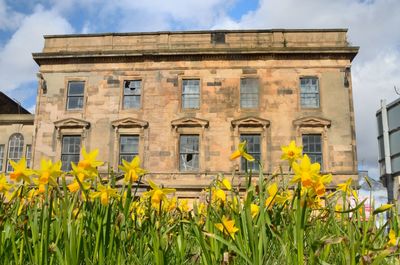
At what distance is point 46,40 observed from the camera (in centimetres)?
2267

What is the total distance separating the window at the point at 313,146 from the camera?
19953mm

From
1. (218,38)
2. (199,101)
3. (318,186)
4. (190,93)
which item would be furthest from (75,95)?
(318,186)

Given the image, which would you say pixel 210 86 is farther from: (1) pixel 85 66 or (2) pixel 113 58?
(1) pixel 85 66

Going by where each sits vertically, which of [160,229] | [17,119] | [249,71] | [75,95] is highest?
[249,71]

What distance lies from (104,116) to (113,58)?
10.7ft

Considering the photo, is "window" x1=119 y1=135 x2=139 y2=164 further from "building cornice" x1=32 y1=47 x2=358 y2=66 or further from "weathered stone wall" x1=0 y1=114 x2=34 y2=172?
"weathered stone wall" x1=0 y1=114 x2=34 y2=172

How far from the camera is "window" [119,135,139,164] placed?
67.5ft

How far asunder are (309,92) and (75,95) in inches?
489

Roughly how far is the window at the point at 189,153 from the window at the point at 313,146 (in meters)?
5.45

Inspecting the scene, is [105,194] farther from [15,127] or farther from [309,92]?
[15,127]

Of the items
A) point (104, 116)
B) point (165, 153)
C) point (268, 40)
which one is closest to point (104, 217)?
point (165, 153)

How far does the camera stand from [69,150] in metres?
21.0

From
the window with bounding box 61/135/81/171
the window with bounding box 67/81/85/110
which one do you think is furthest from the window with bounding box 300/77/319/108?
the window with bounding box 61/135/81/171

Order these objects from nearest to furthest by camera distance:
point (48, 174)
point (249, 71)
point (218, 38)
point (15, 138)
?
point (48, 174) → point (249, 71) → point (218, 38) → point (15, 138)
